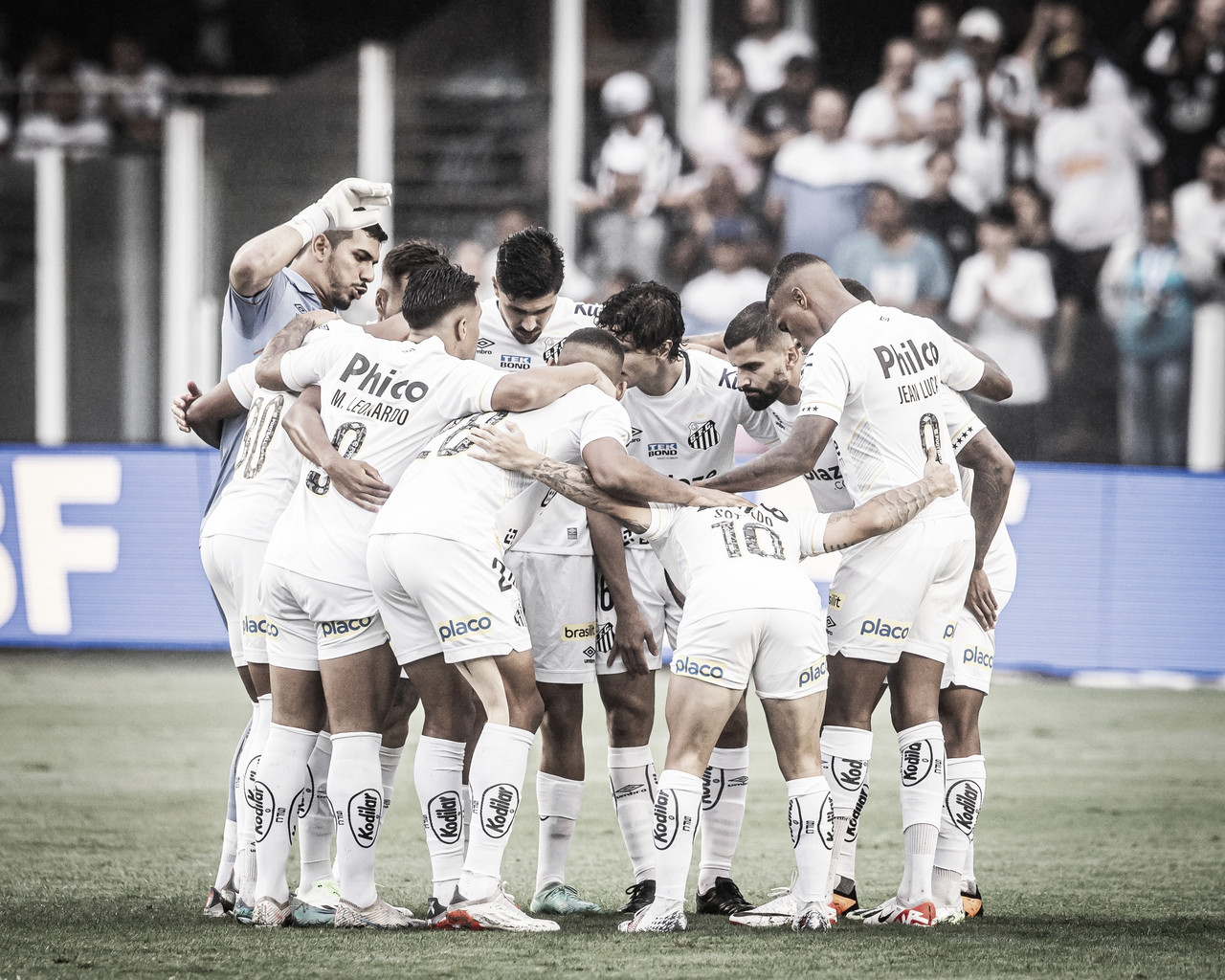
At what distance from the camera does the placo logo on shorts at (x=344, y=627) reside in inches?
194

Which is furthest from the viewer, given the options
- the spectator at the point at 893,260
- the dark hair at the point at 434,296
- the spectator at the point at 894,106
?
the spectator at the point at 894,106

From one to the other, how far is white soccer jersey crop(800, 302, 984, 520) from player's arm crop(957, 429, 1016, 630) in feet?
0.87

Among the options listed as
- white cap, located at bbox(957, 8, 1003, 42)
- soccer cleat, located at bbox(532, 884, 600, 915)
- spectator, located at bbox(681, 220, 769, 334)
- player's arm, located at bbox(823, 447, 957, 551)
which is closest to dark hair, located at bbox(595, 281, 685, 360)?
player's arm, located at bbox(823, 447, 957, 551)

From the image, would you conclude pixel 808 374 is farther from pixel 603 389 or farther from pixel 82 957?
pixel 82 957

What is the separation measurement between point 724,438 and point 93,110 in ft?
33.4

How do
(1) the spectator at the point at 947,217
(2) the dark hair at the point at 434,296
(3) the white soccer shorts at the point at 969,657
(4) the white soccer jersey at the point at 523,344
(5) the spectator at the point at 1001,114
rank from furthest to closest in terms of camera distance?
(5) the spectator at the point at 1001,114 < (1) the spectator at the point at 947,217 < (4) the white soccer jersey at the point at 523,344 < (3) the white soccer shorts at the point at 969,657 < (2) the dark hair at the point at 434,296

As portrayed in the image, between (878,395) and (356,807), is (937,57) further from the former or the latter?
(356,807)

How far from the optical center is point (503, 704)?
4883mm

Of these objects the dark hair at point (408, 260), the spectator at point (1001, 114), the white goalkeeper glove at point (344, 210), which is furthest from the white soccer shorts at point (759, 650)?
the spectator at point (1001, 114)

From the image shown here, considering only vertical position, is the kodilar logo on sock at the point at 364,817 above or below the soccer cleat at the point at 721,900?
above

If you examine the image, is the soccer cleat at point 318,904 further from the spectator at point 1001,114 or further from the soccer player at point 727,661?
the spectator at point 1001,114

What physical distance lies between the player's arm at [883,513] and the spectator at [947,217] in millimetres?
7151

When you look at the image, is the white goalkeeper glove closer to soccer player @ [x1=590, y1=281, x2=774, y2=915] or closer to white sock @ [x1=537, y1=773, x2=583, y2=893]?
soccer player @ [x1=590, y1=281, x2=774, y2=915]

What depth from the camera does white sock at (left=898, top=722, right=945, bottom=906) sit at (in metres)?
5.09
